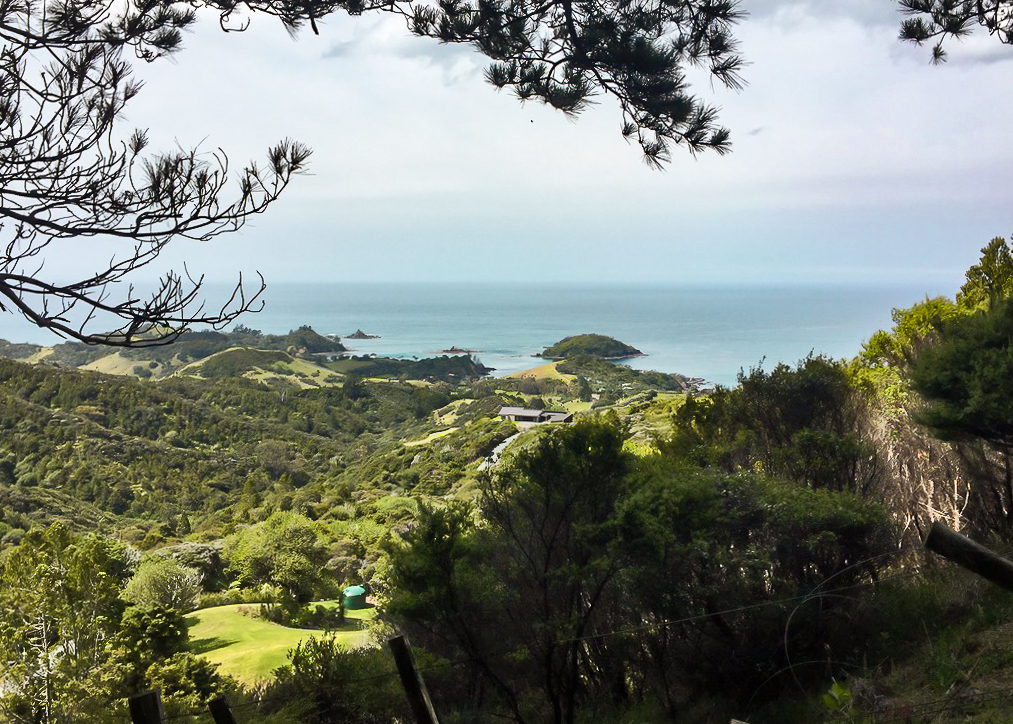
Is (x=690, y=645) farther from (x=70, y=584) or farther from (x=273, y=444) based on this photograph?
(x=273, y=444)

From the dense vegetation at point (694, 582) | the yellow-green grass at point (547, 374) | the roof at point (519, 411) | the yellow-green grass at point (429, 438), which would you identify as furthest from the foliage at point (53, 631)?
the yellow-green grass at point (547, 374)

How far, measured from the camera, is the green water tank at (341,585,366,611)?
18.3 meters

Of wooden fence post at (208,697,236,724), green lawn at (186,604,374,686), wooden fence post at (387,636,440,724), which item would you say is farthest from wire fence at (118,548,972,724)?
green lawn at (186,604,374,686)

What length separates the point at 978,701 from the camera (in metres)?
4.06

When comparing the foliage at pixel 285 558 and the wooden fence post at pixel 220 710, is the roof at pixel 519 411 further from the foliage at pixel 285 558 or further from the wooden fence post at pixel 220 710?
the wooden fence post at pixel 220 710

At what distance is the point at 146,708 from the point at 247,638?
1351 cm

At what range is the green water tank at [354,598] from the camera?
1833cm

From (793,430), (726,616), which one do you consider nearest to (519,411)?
(793,430)

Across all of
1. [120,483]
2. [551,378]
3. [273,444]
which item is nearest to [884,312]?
[551,378]

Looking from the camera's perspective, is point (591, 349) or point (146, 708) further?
point (591, 349)

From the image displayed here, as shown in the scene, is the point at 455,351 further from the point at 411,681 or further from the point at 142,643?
the point at 411,681

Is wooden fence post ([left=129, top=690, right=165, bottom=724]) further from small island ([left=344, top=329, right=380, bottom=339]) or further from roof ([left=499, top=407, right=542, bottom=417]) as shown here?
small island ([left=344, top=329, right=380, bottom=339])

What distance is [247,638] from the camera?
15117 millimetres

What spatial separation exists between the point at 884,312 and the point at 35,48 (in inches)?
5072
